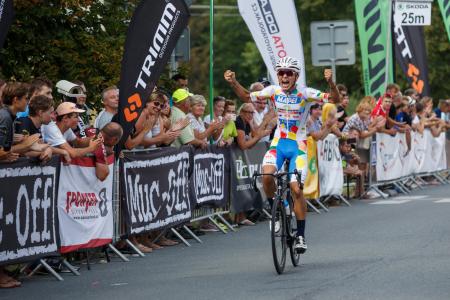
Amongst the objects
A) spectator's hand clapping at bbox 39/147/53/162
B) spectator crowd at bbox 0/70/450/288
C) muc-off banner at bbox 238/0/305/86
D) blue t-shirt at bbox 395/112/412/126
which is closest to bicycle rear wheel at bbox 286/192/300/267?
spectator crowd at bbox 0/70/450/288

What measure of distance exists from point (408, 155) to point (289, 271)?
1554 centimetres

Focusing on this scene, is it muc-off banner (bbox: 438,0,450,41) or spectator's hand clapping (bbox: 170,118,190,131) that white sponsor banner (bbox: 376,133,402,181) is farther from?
spectator's hand clapping (bbox: 170,118,190,131)

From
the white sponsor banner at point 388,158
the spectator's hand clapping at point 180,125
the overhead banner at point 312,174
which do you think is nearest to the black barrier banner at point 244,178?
the overhead banner at point 312,174

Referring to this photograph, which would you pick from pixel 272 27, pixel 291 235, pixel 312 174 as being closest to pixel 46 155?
pixel 291 235

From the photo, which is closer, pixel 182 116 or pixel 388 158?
pixel 182 116

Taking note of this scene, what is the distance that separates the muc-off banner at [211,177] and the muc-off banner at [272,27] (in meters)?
2.20

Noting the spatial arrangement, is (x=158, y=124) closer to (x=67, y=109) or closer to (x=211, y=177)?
(x=211, y=177)

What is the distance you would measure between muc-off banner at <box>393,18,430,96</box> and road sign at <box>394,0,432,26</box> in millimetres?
158

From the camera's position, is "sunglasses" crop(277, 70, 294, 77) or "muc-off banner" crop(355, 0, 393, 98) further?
"muc-off banner" crop(355, 0, 393, 98)

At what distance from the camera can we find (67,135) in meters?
14.7

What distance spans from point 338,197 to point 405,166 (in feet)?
14.5

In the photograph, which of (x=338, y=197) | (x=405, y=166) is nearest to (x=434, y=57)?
(x=405, y=166)

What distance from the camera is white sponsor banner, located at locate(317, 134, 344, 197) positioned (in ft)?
76.5

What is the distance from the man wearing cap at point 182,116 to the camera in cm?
1823
